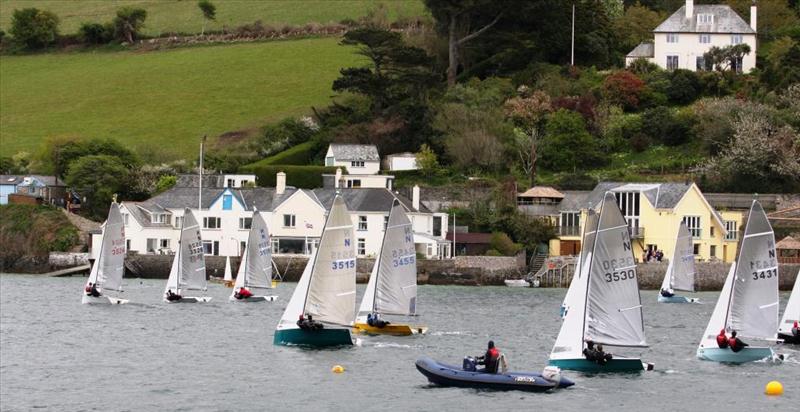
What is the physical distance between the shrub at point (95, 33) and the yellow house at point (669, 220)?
87058mm

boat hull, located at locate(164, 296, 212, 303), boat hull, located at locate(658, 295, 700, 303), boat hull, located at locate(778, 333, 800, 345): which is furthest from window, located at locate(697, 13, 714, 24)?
boat hull, located at locate(778, 333, 800, 345)

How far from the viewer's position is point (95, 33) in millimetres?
182000

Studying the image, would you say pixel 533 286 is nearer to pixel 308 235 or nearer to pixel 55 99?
pixel 308 235

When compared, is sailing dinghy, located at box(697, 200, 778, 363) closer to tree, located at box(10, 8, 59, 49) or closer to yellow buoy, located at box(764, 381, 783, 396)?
yellow buoy, located at box(764, 381, 783, 396)

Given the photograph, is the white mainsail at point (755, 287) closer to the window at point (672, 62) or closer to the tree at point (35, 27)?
the window at point (672, 62)

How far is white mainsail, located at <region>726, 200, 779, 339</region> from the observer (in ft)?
186

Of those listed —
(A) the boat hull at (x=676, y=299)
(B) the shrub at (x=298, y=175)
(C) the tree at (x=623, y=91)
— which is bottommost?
(A) the boat hull at (x=676, y=299)

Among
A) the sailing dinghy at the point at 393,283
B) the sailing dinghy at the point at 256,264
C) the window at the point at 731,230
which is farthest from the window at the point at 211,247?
the sailing dinghy at the point at 393,283

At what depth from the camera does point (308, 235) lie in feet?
363

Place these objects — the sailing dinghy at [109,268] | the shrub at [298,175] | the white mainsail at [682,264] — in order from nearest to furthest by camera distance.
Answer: the sailing dinghy at [109,268] → the white mainsail at [682,264] → the shrub at [298,175]

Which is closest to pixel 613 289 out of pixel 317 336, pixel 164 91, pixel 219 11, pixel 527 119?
pixel 317 336

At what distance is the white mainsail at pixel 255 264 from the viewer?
88.2 metres

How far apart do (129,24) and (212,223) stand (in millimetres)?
74224

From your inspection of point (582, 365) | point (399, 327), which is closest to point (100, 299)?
point (399, 327)
